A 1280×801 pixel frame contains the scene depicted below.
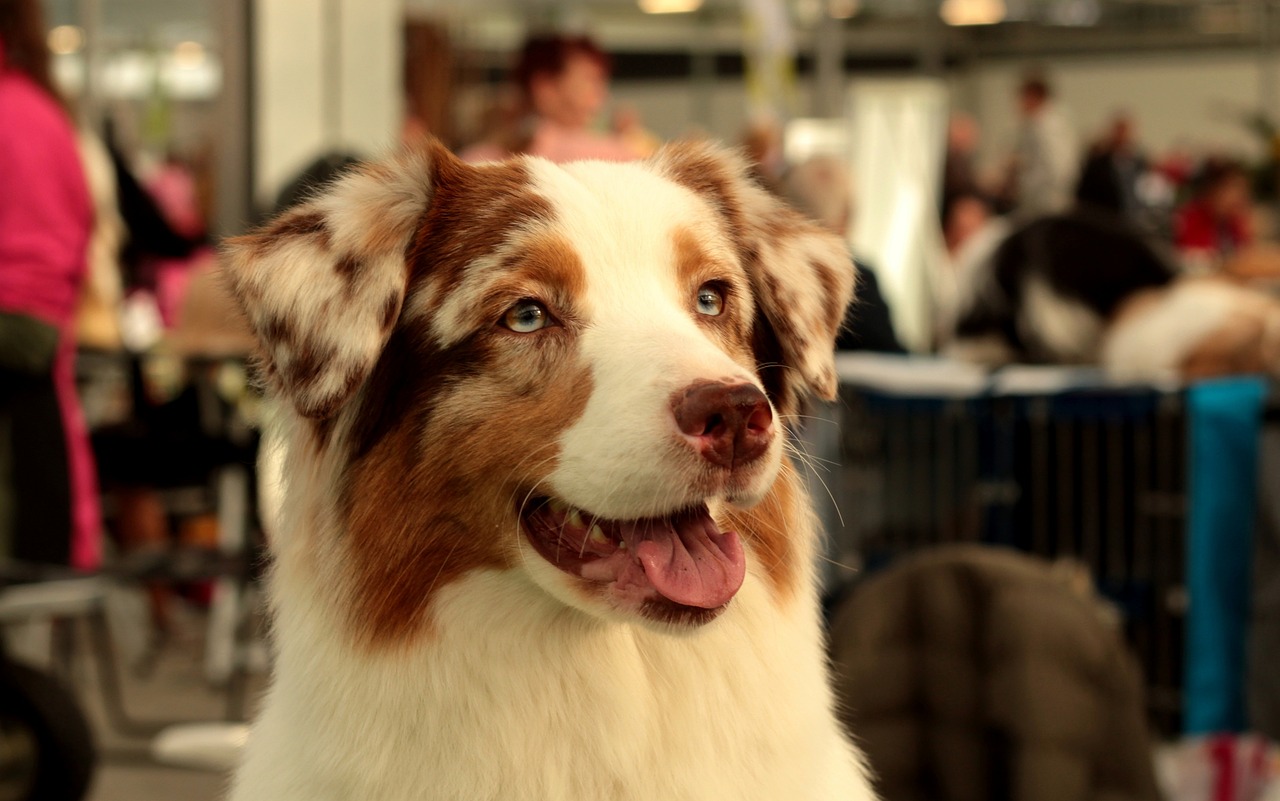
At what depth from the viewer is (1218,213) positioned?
13.5 m

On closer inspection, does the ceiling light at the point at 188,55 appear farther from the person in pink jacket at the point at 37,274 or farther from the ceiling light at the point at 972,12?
the ceiling light at the point at 972,12

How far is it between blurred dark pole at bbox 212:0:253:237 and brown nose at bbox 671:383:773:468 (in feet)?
23.3

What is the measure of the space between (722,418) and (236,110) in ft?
24.2

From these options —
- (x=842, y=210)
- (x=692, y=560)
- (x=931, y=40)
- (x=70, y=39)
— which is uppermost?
(x=931, y=40)

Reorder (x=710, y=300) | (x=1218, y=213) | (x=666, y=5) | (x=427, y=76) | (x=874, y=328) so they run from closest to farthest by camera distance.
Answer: (x=710, y=300), (x=874, y=328), (x=427, y=76), (x=1218, y=213), (x=666, y=5)

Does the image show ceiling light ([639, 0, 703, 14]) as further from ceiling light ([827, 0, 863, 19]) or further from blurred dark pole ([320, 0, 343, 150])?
blurred dark pole ([320, 0, 343, 150])

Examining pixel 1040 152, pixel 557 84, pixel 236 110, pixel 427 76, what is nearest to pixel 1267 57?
pixel 1040 152

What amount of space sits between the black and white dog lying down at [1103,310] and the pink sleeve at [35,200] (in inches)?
148

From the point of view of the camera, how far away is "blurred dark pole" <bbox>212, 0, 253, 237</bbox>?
884 centimetres

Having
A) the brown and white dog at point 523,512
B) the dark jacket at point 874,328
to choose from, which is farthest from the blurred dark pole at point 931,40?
the brown and white dog at point 523,512

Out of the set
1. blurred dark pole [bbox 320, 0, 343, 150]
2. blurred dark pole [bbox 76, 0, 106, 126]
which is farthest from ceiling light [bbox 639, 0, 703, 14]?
blurred dark pole [bbox 320, 0, 343, 150]

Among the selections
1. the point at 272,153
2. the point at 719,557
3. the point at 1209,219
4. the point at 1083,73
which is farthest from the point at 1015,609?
the point at 1083,73

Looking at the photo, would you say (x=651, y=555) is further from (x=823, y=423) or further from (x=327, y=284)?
(x=823, y=423)

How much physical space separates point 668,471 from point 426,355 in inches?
21.0
